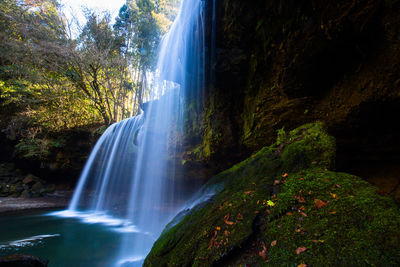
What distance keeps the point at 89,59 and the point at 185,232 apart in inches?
581

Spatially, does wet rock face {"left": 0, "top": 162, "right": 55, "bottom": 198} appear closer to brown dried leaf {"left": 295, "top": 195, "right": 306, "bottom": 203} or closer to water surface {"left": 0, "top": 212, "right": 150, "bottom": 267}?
water surface {"left": 0, "top": 212, "right": 150, "bottom": 267}

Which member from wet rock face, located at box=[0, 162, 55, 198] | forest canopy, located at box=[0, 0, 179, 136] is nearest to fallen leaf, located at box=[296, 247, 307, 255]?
forest canopy, located at box=[0, 0, 179, 136]

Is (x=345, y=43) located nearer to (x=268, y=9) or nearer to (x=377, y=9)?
(x=377, y=9)

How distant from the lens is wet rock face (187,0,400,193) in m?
2.93

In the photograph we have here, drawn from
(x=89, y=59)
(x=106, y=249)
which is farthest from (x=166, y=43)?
(x=106, y=249)

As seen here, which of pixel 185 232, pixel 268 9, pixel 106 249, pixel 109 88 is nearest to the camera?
pixel 185 232

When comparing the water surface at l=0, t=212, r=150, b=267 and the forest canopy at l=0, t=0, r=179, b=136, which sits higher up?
the forest canopy at l=0, t=0, r=179, b=136

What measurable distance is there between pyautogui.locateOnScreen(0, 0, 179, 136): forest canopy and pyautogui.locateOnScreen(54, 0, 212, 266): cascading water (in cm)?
429

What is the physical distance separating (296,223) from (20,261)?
161 inches

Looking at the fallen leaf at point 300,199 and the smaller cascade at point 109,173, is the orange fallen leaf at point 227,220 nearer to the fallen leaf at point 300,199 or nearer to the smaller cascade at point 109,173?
the fallen leaf at point 300,199

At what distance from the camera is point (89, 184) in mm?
11844

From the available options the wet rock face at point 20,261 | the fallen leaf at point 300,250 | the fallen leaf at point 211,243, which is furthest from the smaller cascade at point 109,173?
the fallen leaf at point 300,250

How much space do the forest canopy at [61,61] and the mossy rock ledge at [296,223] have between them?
45.4 ft

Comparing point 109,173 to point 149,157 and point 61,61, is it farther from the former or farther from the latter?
point 61,61
